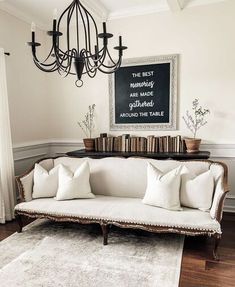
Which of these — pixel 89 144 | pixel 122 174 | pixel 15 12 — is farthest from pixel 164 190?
pixel 15 12

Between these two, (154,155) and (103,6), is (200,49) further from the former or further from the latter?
(154,155)

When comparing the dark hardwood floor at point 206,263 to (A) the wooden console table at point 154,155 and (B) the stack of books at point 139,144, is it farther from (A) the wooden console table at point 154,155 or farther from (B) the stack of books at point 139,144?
(B) the stack of books at point 139,144

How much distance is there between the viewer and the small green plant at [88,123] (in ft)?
13.5

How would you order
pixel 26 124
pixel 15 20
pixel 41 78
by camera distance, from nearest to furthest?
pixel 15 20
pixel 26 124
pixel 41 78

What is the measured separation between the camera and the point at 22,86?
385 cm

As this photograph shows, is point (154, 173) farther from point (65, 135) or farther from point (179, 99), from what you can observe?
point (65, 135)

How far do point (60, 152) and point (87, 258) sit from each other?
7.56 ft

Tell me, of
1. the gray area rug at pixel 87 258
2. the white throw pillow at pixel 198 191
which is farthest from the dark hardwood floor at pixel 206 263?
the white throw pillow at pixel 198 191

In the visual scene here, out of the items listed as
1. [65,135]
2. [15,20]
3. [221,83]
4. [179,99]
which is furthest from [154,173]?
[15,20]

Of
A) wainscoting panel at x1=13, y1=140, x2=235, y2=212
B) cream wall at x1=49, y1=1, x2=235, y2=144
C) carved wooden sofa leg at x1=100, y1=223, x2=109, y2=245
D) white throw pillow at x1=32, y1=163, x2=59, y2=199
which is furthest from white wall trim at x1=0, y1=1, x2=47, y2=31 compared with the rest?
carved wooden sofa leg at x1=100, y1=223, x2=109, y2=245

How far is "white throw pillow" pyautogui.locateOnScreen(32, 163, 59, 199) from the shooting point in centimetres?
308

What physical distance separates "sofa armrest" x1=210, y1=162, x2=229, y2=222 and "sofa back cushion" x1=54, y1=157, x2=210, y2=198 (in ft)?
0.83

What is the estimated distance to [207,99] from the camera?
3.52 metres

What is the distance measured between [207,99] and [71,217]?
7.74 ft
